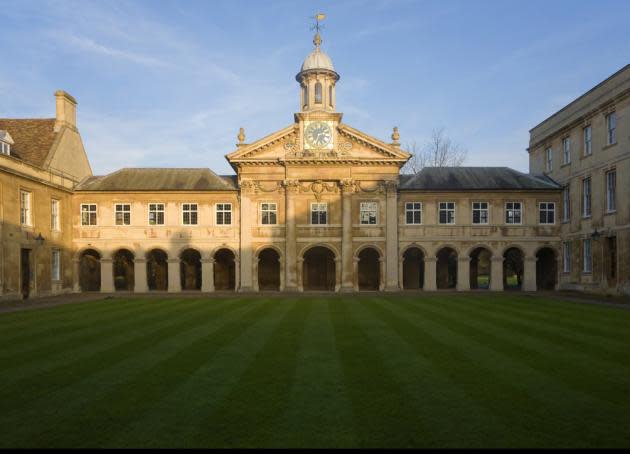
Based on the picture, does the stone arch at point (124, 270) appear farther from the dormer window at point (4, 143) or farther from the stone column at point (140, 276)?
the dormer window at point (4, 143)

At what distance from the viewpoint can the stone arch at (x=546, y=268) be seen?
1449 inches

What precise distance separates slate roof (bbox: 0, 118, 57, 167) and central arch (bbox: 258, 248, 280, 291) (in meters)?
17.8

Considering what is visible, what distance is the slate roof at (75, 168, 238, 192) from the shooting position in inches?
1464

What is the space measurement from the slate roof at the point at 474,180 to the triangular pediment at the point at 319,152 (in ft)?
10.3

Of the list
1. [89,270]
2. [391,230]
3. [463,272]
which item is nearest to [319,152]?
[391,230]

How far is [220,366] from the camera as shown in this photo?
10250 mm

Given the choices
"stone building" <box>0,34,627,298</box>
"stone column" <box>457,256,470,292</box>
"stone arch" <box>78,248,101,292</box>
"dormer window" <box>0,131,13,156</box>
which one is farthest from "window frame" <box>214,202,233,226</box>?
"stone column" <box>457,256,470,292</box>

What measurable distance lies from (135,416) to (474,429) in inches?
195

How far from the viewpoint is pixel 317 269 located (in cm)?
4034

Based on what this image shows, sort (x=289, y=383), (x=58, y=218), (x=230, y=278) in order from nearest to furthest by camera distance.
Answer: (x=289, y=383)
(x=58, y=218)
(x=230, y=278)

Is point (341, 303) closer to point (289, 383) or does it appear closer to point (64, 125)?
point (289, 383)

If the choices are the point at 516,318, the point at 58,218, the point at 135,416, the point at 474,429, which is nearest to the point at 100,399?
the point at 135,416

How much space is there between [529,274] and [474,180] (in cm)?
830

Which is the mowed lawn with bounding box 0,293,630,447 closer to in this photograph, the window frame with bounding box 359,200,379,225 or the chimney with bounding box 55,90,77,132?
the window frame with bounding box 359,200,379,225
